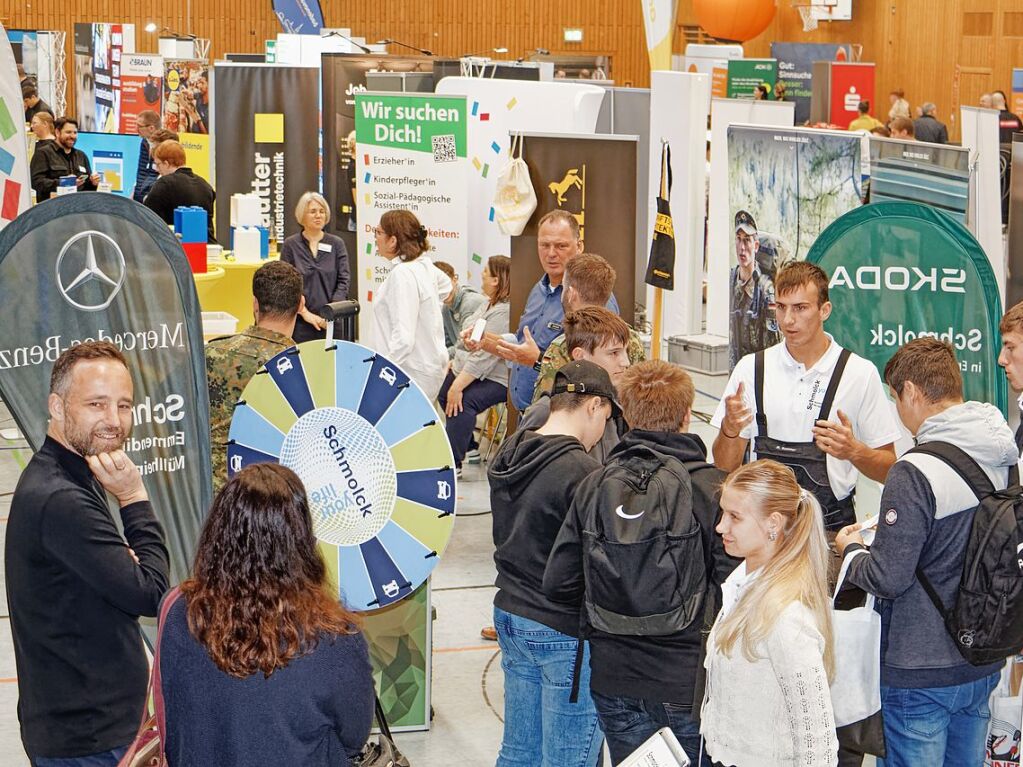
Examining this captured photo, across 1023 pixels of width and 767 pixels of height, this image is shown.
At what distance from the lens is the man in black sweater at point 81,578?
2.62 meters

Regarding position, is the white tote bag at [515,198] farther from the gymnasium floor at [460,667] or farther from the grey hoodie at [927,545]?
the grey hoodie at [927,545]

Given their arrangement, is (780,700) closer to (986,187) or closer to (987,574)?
(987,574)

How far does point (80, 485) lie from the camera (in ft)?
8.84

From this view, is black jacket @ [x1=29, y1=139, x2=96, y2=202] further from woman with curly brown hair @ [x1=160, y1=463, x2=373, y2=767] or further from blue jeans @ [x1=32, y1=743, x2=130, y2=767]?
woman with curly brown hair @ [x1=160, y1=463, x2=373, y2=767]

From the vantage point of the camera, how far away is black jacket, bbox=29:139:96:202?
1130 cm

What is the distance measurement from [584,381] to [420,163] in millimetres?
5307

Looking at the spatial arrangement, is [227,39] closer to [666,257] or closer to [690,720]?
[666,257]

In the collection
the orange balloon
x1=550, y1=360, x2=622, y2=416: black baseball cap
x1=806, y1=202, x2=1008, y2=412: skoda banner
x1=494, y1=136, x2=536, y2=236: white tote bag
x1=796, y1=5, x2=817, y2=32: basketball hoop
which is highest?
x1=796, y1=5, x2=817, y2=32: basketball hoop

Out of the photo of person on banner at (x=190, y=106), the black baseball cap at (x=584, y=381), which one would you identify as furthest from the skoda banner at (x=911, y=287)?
the photo of person on banner at (x=190, y=106)

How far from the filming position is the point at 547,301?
214 inches

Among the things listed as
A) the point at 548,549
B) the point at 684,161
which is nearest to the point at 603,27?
the point at 684,161

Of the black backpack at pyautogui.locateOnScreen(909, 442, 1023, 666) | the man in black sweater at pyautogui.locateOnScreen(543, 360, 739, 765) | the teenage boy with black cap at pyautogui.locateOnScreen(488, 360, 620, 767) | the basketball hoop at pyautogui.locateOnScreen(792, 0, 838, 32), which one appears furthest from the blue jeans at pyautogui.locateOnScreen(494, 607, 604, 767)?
the basketball hoop at pyautogui.locateOnScreen(792, 0, 838, 32)

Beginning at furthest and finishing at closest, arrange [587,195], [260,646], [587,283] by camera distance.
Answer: [587,195]
[587,283]
[260,646]

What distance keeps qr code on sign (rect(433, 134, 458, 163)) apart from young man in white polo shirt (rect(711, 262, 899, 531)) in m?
4.36
